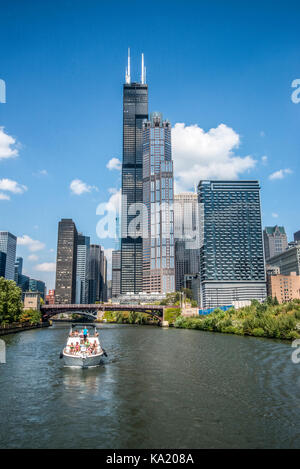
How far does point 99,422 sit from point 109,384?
13.7 metres

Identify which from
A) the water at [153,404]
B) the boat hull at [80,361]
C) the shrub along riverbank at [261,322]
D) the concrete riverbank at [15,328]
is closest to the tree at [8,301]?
the concrete riverbank at [15,328]

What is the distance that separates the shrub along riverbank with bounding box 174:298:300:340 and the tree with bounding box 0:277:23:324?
221 ft

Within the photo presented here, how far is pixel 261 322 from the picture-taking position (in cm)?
9669

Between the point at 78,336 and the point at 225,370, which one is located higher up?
the point at 78,336

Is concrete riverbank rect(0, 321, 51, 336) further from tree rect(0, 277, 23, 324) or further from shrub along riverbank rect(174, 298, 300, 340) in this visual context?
shrub along riverbank rect(174, 298, 300, 340)

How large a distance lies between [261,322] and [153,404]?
7220 centimetres

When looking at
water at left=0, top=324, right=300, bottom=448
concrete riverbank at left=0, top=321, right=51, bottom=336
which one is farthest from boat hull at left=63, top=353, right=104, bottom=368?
concrete riverbank at left=0, top=321, right=51, bottom=336

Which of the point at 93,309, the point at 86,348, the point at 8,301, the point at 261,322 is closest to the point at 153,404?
the point at 86,348

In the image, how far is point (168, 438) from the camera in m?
23.6

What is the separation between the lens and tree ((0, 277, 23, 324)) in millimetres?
109369

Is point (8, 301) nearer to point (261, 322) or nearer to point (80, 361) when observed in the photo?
point (80, 361)

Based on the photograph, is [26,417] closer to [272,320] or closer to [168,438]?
[168,438]
